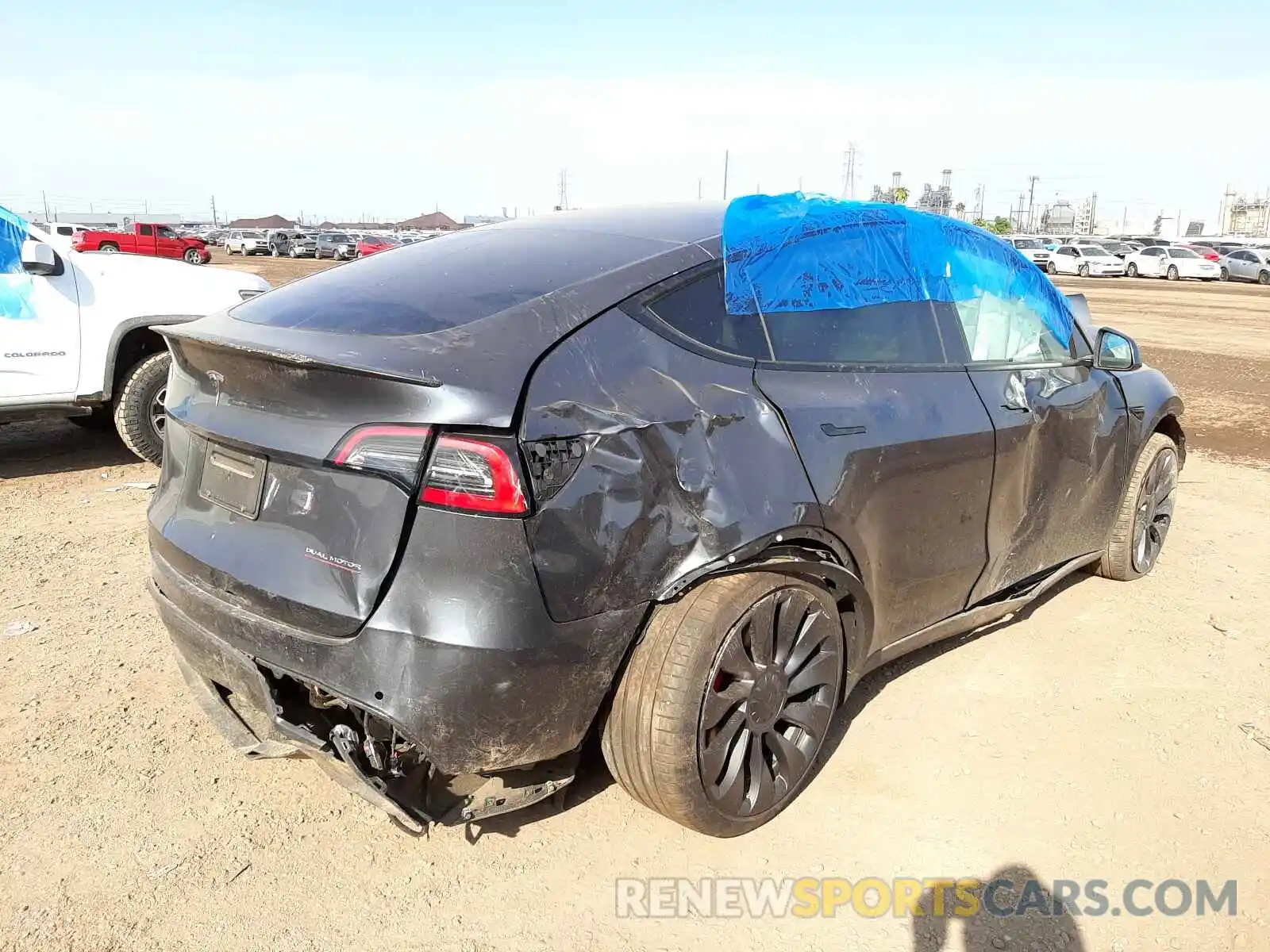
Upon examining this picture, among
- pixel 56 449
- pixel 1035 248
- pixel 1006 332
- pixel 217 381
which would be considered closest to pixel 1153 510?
pixel 1006 332

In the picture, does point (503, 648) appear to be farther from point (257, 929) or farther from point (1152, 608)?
point (1152, 608)

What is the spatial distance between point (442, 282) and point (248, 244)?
54795mm

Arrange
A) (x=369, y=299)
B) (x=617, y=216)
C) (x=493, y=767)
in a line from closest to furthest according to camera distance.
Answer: (x=493, y=767) → (x=369, y=299) → (x=617, y=216)

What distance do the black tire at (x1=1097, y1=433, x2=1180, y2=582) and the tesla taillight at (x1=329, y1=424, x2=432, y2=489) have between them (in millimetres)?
3525

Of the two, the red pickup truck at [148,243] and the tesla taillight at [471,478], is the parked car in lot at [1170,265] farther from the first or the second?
the tesla taillight at [471,478]

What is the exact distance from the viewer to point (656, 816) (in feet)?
9.55

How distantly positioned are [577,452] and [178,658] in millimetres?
1483

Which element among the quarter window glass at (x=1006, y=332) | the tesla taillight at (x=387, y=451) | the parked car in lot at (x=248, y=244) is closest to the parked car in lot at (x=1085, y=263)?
the parked car in lot at (x=248, y=244)

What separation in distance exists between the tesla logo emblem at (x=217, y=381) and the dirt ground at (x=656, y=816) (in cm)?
122

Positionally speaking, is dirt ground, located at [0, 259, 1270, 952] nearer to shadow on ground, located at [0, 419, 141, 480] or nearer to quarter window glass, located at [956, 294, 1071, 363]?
quarter window glass, located at [956, 294, 1071, 363]

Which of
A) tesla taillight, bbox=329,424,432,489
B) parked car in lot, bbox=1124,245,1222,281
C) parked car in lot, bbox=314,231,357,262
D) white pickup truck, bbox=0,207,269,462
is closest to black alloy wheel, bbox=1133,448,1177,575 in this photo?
tesla taillight, bbox=329,424,432,489

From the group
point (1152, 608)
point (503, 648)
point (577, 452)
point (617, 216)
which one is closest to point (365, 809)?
point (503, 648)

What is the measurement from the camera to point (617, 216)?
3.31 m

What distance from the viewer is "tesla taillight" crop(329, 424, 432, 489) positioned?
218 centimetres
